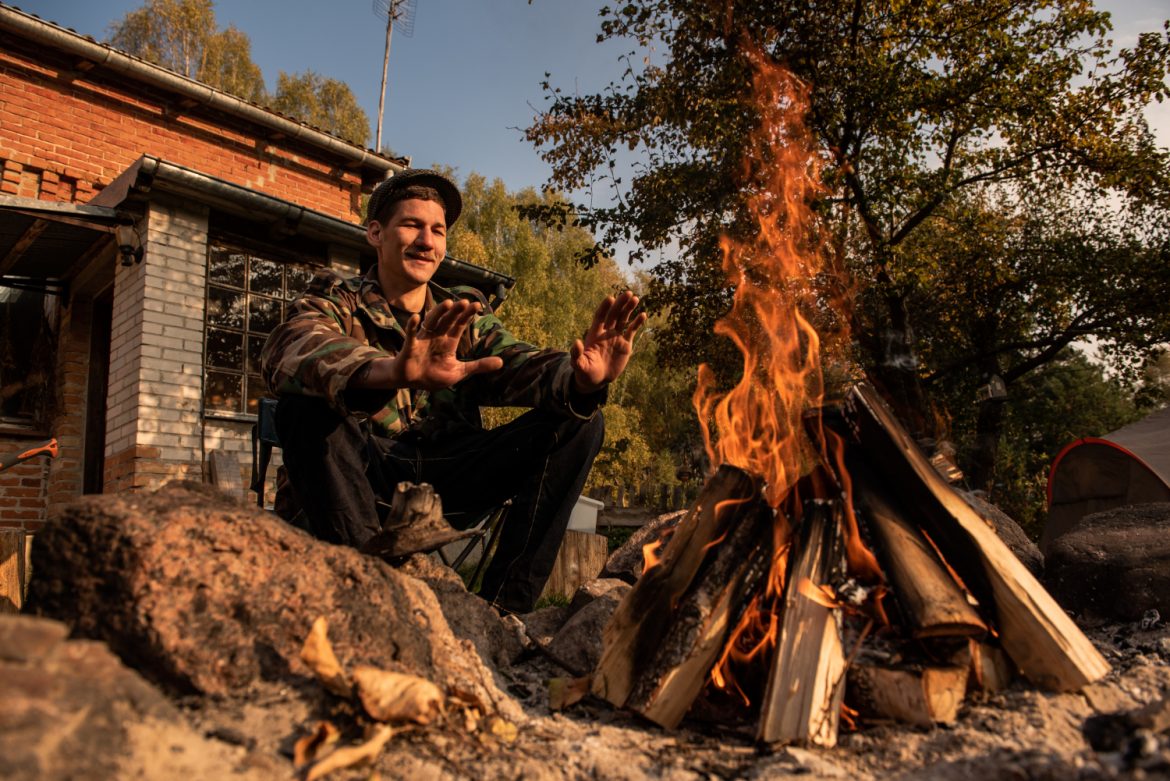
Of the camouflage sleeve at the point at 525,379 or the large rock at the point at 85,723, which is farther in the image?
the camouflage sleeve at the point at 525,379

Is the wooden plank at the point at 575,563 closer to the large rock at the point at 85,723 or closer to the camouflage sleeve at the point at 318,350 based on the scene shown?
the camouflage sleeve at the point at 318,350

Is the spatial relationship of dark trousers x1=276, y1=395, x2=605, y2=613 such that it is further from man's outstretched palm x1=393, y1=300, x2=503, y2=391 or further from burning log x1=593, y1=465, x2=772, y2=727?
burning log x1=593, y1=465, x2=772, y2=727

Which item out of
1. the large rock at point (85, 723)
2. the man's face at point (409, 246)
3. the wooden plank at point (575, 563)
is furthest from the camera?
the wooden plank at point (575, 563)

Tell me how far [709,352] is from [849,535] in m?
9.62

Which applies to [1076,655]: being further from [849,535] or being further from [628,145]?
[628,145]

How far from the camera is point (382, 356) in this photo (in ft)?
8.52

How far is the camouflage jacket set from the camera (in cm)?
262

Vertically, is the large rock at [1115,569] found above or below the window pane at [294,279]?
below

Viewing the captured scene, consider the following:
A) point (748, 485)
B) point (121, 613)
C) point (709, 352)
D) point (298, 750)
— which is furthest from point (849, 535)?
point (709, 352)

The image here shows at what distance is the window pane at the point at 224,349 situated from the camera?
25.4ft

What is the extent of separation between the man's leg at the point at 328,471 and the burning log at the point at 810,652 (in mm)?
1575

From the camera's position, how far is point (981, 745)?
163 cm

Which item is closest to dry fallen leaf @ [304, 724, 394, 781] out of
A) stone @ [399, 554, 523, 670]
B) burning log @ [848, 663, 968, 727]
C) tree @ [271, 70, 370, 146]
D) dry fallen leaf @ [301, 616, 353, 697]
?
dry fallen leaf @ [301, 616, 353, 697]

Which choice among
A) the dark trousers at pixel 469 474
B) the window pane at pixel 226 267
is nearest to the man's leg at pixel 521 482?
the dark trousers at pixel 469 474
